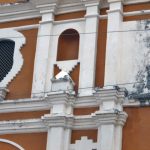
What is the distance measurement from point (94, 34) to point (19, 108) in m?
2.29

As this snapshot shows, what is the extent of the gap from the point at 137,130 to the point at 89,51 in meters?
2.17

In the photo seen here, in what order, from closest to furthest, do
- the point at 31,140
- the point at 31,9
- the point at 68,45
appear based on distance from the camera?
the point at 31,140
the point at 68,45
the point at 31,9

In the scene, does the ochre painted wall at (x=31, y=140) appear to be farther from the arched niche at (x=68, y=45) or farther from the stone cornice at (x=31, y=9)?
the stone cornice at (x=31, y=9)

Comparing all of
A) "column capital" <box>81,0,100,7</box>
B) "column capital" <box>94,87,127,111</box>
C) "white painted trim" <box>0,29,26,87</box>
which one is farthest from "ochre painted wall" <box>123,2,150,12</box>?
"white painted trim" <box>0,29,26,87</box>

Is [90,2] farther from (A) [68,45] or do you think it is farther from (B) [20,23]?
(B) [20,23]

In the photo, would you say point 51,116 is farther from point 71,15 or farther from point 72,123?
point 71,15

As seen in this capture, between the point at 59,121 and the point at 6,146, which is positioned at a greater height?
the point at 59,121

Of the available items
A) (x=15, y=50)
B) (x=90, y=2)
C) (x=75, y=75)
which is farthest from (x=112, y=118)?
(x=15, y=50)

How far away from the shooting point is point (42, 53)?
44.2 feet

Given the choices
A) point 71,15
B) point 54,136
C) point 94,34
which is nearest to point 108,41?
point 94,34

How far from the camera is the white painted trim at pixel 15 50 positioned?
13597 mm

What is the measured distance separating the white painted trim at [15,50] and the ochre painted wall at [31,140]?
A: 139cm

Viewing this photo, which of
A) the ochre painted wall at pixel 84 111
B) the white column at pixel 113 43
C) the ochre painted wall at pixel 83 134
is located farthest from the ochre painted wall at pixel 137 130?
the white column at pixel 113 43

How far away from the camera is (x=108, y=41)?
42.4 feet
